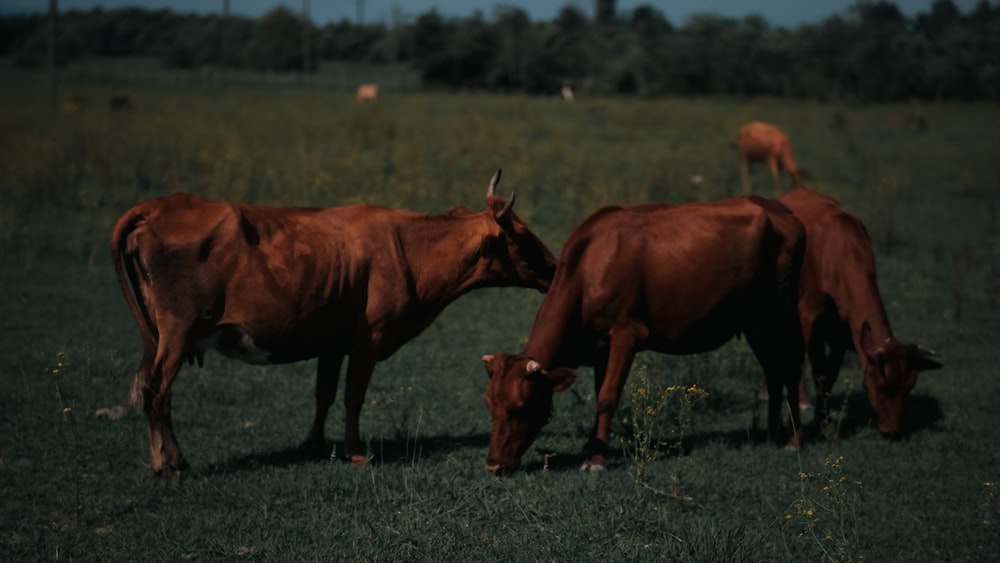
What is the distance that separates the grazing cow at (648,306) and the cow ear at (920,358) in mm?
840

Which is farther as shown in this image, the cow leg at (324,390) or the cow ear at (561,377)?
the cow leg at (324,390)

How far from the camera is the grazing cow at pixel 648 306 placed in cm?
671

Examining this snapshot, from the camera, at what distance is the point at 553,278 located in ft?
23.8

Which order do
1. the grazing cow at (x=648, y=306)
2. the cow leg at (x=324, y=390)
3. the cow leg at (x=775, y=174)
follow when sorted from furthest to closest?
1. the cow leg at (x=775, y=174)
2. the cow leg at (x=324, y=390)
3. the grazing cow at (x=648, y=306)

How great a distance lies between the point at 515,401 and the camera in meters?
6.60

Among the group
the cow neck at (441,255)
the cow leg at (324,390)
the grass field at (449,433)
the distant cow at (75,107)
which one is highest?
the cow neck at (441,255)

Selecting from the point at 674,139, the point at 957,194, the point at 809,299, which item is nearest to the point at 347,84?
the point at 674,139

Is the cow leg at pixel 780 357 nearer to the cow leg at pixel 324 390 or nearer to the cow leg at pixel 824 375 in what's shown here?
the cow leg at pixel 824 375

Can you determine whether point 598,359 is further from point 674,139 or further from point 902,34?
point 902,34

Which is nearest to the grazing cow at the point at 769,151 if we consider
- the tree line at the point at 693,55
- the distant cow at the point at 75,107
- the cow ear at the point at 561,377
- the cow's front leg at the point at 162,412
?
the cow ear at the point at 561,377

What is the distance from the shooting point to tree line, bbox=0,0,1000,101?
44938mm

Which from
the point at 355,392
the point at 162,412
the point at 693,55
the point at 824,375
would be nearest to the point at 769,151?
the point at 824,375

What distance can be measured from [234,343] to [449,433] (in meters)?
1.97

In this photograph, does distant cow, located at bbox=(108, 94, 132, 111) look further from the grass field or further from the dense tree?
the dense tree
